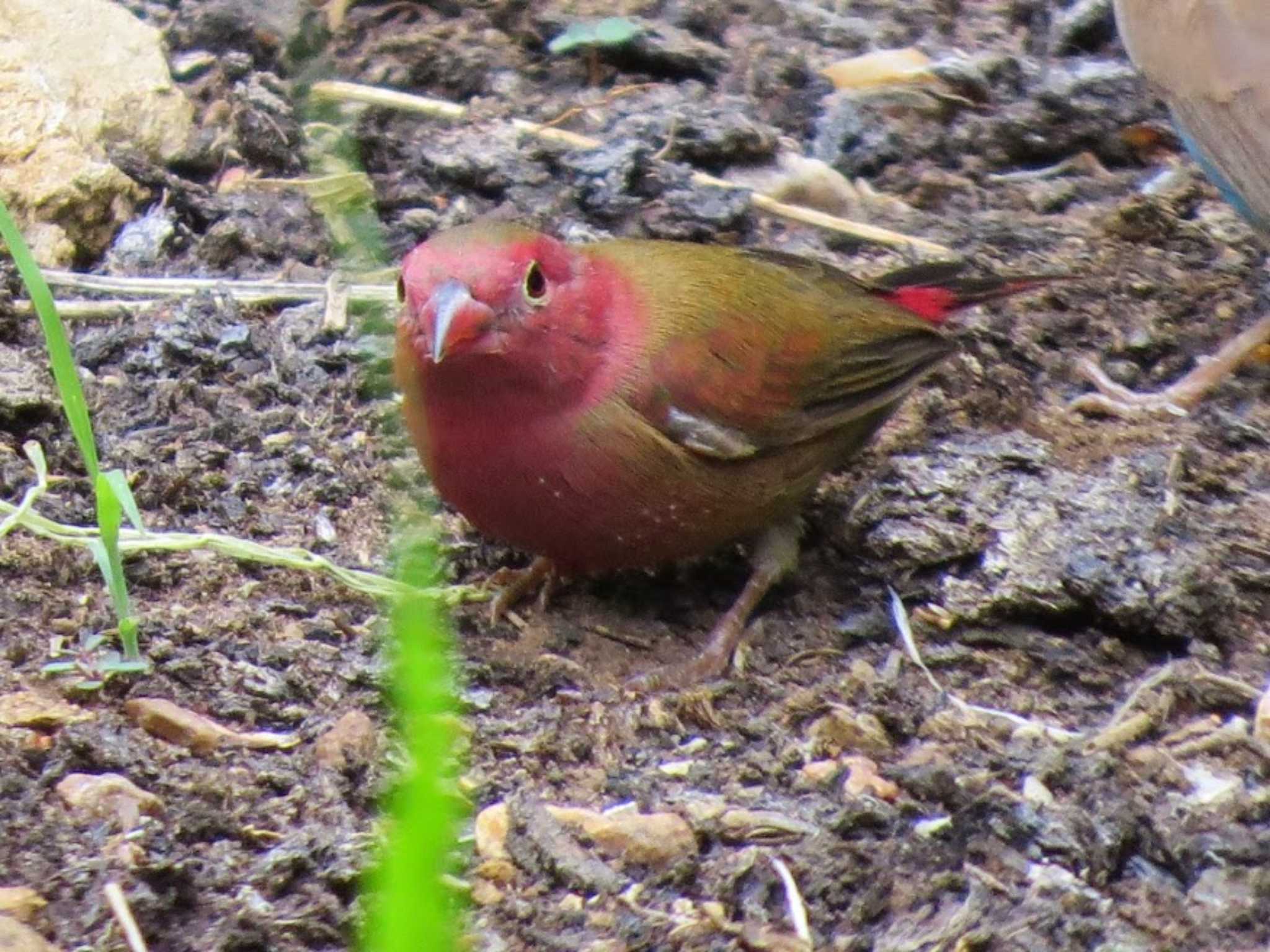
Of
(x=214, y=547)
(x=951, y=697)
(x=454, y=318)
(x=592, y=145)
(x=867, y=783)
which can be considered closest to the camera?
(x=867, y=783)

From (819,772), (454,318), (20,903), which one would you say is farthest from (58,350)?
(819,772)

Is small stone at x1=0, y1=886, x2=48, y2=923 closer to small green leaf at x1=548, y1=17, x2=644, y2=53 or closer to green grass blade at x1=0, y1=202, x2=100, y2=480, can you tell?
green grass blade at x1=0, y1=202, x2=100, y2=480

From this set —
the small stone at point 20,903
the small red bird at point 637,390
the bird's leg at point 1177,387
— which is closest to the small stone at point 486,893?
the small stone at point 20,903

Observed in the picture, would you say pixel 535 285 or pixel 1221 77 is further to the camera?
pixel 1221 77

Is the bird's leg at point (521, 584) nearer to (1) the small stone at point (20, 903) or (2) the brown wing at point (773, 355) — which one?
(2) the brown wing at point (773, 355)

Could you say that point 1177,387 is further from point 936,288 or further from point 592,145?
point 592,145

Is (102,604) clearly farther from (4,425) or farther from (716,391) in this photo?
(716,391)

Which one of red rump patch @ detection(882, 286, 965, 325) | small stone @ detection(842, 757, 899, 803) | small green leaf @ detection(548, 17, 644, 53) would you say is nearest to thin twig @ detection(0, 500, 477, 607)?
small stone @ detection(842, 757, 899, 803)
